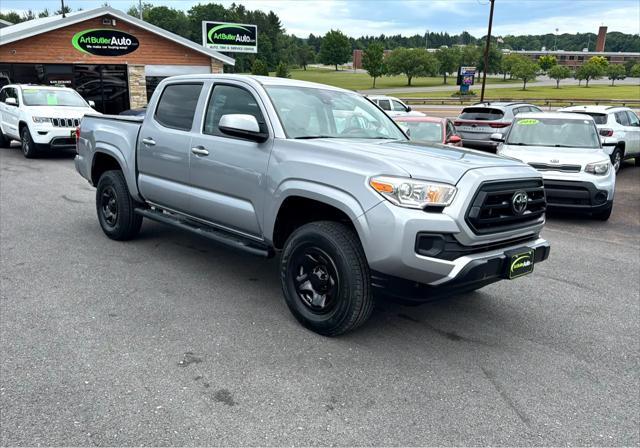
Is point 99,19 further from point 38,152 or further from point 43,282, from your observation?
point 43,282

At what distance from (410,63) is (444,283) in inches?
3748

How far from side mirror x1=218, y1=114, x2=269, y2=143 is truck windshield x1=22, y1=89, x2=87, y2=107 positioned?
39.5 ft

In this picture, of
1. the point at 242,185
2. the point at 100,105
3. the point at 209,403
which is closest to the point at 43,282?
the point at 242,185

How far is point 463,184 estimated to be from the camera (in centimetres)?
352

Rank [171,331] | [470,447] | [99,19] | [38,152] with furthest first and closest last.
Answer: [99,19], [38,152], [171,331], [470,447]

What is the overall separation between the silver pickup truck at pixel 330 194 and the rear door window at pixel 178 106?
17 millimetres

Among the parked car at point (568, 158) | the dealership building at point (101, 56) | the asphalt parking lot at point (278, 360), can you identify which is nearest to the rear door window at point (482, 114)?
the parked car at point (568, 158)

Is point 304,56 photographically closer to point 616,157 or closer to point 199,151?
point 616,157

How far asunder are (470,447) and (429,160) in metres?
1.87

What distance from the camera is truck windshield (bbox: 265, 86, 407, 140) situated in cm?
450

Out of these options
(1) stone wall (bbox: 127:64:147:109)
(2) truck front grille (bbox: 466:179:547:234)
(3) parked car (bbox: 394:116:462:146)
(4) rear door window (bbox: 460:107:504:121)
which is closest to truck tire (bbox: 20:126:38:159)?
(3) parked car (bbox: 394:116:462:146)

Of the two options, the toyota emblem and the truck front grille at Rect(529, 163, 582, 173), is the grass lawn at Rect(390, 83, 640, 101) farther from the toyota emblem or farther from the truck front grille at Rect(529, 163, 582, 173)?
the toyota emblem

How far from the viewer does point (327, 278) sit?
12.9 feet

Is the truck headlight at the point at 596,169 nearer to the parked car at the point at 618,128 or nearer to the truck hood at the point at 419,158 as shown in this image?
the truck hood at the point at 419,158
